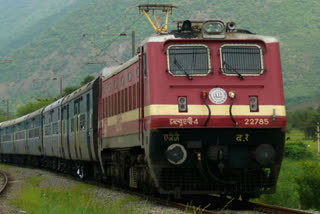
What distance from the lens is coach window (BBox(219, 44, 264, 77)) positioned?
45.0 feet

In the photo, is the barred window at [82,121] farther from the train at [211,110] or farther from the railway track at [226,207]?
the train at [211,110]

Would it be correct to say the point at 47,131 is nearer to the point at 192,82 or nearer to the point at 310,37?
the point at 192,82

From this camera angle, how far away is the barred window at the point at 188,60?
44.8ft

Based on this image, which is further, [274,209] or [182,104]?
[182,104]

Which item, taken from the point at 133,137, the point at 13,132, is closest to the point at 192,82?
the point at 133,137

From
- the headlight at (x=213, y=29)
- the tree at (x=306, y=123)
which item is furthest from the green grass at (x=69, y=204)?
the tree at (x=306, y=123)

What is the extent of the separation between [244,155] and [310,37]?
623 feet

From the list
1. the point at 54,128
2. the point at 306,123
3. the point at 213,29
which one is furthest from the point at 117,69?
the point at 306,123

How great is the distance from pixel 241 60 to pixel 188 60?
111cm

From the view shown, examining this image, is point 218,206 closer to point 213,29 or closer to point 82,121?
point 213,29

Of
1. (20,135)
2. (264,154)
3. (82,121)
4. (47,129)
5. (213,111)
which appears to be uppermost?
(20,135)

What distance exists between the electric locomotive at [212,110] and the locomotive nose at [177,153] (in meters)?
0.02

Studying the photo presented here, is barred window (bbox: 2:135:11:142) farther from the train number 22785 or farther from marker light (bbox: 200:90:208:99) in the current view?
the train number 22785

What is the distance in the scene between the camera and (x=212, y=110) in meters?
13.3
